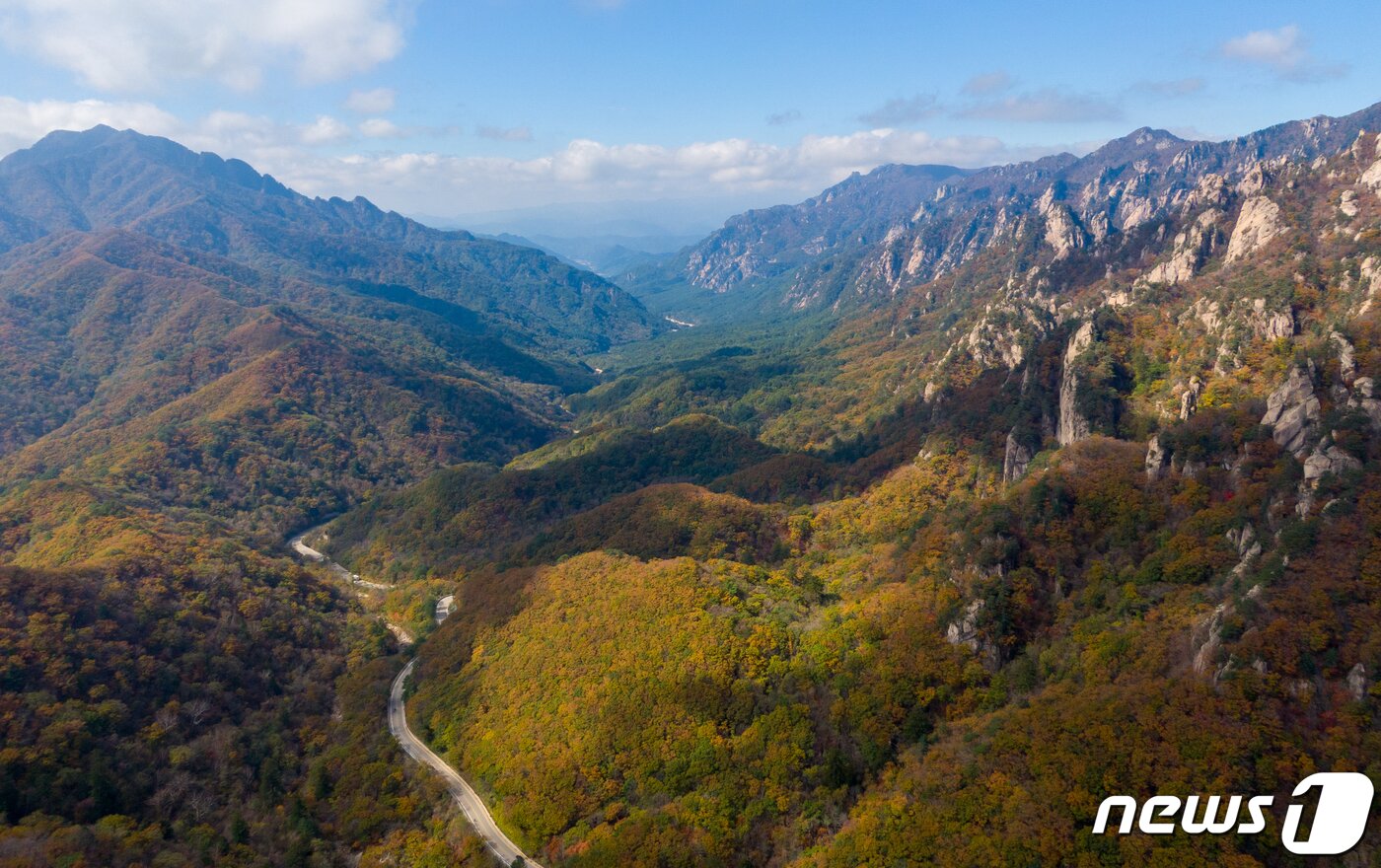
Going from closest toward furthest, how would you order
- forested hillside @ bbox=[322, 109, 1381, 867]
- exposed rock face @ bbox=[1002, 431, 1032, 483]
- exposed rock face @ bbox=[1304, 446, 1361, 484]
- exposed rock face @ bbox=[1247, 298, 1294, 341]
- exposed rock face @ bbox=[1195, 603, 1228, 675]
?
forested hillside @ bbox=[322, 109, 1381, 867], exposed rock face @ bbox=[1195, 603, 1228, 675], exposed rock face @ bbox=[1304, 446, 1361, 484], exposed rock face @ bbox=[1247, 298, 1294, 341], exposed rock face @ bbox=[1002, 431, 1032, 483]

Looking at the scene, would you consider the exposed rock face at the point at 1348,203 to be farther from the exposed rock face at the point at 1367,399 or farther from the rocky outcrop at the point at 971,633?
the rocky outcrop at the point at 971,633

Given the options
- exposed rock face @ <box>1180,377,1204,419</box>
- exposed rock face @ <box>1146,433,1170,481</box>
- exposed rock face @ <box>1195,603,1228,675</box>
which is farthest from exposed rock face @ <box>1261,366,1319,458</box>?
exposed rock face @ <box>1195,603,1228,675</box>

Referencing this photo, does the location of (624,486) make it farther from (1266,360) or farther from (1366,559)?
(1366,559)

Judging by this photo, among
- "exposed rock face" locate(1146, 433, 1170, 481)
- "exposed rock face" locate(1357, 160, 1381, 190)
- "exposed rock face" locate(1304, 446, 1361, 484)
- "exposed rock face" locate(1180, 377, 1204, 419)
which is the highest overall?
"exposed rock face" locate(1357, 160, 1381, 190)

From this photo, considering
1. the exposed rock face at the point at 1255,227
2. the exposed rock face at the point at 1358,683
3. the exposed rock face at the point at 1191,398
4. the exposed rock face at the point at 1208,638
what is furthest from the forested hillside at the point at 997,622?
the exposed rock face at the point at 1255,227

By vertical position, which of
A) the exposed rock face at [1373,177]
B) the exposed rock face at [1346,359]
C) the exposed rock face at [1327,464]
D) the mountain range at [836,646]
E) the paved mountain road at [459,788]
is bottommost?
the paved mountain road at [459,788]

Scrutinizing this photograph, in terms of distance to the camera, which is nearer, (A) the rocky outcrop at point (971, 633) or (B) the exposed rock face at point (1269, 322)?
(A) the rocky outcrop at point (971, 633)

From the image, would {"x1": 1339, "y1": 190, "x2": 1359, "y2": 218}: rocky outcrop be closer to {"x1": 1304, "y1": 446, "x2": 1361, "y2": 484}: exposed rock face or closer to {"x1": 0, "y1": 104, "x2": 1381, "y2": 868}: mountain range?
{"x1": 0, "y1": 104, "x2": 1381, "y2": 868}: mountain range
